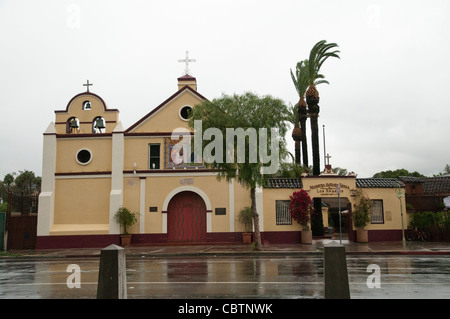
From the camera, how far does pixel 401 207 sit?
24.2m

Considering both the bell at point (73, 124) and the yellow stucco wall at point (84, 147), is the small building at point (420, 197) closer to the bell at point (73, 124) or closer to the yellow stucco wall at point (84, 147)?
the yellow stucco wall at point (84, 147)

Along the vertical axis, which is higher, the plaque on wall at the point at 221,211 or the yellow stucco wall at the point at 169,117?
the yellow stucco wall at the point at 169,117

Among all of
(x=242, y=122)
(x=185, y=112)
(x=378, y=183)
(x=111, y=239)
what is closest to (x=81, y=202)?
(x=111, y=239)

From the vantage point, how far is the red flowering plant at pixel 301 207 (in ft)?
75.6

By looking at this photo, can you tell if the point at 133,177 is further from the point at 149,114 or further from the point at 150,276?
the point at 150,276

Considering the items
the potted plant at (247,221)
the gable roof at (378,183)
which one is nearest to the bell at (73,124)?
the potted plant at (247,221)

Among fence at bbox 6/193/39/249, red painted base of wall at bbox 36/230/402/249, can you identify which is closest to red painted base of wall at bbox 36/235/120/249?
red painted base of wall at bbox 36/230/402/249

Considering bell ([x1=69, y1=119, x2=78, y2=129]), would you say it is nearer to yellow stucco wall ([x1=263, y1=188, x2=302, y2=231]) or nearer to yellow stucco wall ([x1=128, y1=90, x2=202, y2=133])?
yellow stucco wall ([x1=128, y1=90, x2=202, y2=133])

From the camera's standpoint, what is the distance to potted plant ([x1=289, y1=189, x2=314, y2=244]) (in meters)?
23.0

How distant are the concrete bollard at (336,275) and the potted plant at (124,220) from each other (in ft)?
63.4

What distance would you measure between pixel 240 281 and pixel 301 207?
12.7 meters

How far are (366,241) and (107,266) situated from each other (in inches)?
803

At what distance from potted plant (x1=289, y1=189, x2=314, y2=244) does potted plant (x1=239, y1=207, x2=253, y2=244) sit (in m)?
2.45
